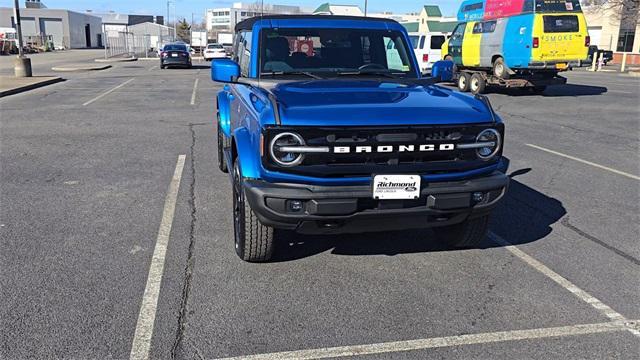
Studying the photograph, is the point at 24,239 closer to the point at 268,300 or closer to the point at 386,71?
the point at 268,300

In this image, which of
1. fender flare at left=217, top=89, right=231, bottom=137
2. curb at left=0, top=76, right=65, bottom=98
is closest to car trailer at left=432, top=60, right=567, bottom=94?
fender flare at left=217, top=89, right=231, bottom=137

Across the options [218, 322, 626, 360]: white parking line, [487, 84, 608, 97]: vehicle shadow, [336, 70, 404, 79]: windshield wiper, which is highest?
[336, 70, 404, 79]: windshield wiper

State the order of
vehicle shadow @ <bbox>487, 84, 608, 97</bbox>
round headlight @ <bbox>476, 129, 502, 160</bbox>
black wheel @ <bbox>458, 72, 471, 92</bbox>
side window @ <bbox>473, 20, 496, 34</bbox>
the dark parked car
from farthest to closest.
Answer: the dark parked car
black wheel @ <bbox>458, 72, 471, 92</bbox>
vehicle shadow @ <bbox>487, 84, 608, 97</bbox>
side window @ <bbox>473, 20, 496, 34</bbox>
round headlight @ <bbox>476, 129, 502, 160</bbox>

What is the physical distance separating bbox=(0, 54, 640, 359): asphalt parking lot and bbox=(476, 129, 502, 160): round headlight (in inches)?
37.2

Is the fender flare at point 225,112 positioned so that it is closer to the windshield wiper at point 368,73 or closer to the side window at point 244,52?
the side window at point 244,52

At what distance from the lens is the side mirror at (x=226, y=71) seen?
4820 millimetres

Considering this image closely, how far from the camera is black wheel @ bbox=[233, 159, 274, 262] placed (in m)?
3.96

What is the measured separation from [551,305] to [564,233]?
160cm

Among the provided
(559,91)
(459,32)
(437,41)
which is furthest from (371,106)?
(437,41)

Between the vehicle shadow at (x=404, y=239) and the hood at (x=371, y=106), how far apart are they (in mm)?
1330

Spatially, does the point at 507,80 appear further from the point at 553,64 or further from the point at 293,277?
the point at 293,277

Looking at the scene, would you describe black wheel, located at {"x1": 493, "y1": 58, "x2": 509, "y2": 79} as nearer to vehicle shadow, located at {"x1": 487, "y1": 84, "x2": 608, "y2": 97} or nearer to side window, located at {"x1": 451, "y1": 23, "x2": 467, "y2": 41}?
vehicle shadow, located at {"x1": 487, "y1": 84, "x2": 608, "y2": 97}

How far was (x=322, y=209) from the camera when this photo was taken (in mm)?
3523

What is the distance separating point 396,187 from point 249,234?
1182 mm
